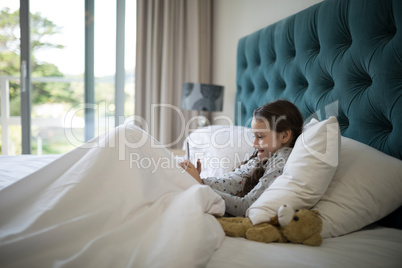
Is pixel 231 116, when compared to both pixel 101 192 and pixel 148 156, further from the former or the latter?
pixel 101 192

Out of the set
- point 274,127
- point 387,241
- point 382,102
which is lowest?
point 387,241

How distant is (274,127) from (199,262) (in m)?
0.74

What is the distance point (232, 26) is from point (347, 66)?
166cm

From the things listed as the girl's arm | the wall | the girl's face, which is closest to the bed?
the girl's arm

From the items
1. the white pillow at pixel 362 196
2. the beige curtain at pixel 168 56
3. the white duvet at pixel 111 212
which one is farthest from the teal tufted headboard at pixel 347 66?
the beige curtain at pixel 168 56

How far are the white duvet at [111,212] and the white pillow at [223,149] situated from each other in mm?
651

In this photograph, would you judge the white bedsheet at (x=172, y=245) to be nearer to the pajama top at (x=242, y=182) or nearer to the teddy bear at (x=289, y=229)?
the teddy bear at (x=289, y=229)

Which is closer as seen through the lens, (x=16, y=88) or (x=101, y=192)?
(x=101, y=192)

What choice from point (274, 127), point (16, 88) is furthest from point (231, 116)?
point (16, 88)

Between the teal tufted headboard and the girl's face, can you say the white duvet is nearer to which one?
the girl's face

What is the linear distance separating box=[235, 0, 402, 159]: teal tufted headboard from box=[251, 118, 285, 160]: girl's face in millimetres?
322

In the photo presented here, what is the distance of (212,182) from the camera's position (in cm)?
136

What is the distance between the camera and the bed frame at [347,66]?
3.88 feet

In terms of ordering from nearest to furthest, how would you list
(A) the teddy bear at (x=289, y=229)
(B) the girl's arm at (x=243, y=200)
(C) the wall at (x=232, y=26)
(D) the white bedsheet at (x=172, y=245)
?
1. (D) the white bedsheet at (x=172, y=245)
2. (A) the teddy bear at (x=289, y=229)
3. (B) the girl's arm at (x=243, y=200)
4. (C) the wall at (x=232, y=26)
